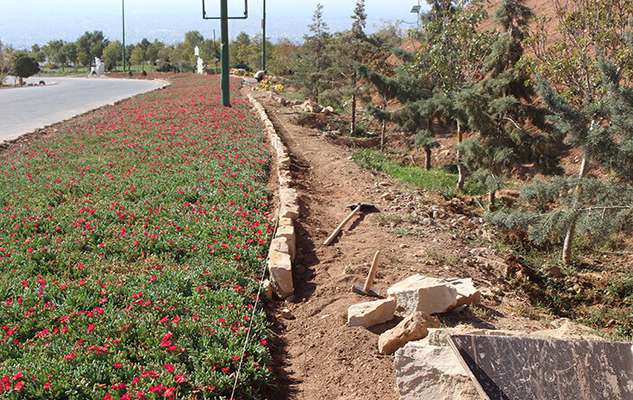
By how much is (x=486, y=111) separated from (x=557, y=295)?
5.63 metres

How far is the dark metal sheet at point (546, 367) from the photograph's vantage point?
12.0 ft

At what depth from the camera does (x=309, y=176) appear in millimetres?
11969

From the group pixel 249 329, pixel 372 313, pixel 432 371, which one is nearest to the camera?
pixel 432 371

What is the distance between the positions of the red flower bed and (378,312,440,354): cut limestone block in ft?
3.35

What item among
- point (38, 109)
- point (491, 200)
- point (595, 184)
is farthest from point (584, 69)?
point (38, 109)

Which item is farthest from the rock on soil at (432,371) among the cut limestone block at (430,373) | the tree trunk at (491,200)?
the tree trunk at (491,200)

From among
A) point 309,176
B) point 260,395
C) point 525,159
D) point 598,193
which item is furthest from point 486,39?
point 260,395

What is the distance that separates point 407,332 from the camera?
16.2 ft

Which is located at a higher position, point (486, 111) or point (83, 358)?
point (486, 111)

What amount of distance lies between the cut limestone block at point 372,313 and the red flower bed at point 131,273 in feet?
2.76

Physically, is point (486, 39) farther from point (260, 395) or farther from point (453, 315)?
point (260, 395)

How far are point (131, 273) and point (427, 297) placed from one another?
10.3ft

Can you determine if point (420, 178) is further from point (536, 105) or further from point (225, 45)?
point (225, 45)

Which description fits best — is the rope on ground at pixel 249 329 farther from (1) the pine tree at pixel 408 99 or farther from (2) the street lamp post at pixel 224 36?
(2) the street lamp post at pixel 224 36
